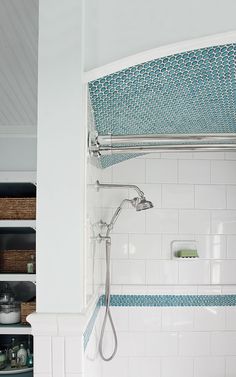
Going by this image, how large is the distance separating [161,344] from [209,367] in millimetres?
376

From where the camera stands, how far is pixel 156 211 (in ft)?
12.2

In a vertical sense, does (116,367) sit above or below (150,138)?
below

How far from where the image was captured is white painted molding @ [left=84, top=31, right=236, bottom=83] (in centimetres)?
208

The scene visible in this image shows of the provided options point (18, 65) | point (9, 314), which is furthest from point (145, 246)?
point (18, 65)

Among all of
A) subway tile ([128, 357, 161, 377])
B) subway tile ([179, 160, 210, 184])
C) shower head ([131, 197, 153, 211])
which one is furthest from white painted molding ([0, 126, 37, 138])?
subway tile ([128, 357, 161, 377])

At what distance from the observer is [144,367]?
364 cm

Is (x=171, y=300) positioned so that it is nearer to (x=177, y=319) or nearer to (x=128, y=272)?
(x=177, y=319)

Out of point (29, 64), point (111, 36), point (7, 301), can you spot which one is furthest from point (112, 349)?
point (111, 36)

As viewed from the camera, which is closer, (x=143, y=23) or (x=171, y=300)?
(x=143, y=23)

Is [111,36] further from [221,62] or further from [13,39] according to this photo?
[13,39]

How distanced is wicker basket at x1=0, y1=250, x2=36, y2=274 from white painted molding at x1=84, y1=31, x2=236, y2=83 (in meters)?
1.88

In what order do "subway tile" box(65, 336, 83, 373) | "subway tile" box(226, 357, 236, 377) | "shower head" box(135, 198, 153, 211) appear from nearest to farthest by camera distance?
"subway tile" box(65, 336, 83, 373) < "shower head" box(135, 198, 153, 211) < "subway tile" box(226, 357, 236, 377)

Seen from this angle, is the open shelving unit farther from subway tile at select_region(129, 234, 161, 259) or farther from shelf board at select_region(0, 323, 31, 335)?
subway tile at select_region(129, 234, 161, 259)

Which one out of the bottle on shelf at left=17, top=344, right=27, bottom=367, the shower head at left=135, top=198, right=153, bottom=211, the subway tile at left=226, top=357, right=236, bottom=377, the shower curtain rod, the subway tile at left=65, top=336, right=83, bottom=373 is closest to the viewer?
the subway tile at left=65, top=336, right=83, bottom=373
